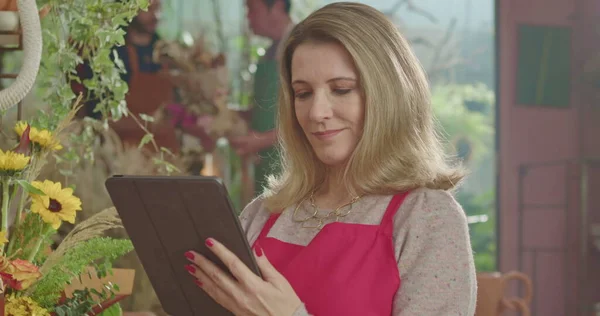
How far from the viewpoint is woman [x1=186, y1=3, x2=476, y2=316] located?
4.13ft

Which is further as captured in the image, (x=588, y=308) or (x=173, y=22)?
(x=588, y=308)

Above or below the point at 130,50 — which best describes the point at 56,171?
below

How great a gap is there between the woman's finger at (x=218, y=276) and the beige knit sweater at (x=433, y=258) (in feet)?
0.33

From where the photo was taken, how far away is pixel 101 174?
2.46 meters

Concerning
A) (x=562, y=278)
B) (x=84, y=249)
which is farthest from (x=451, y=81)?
(x=84, y=249)

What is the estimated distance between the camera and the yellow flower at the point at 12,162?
43.4 inches

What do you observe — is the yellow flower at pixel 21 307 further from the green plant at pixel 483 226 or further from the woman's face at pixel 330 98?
the green plant at pixel 483 226

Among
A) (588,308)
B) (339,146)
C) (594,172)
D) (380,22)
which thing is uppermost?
(380,22)

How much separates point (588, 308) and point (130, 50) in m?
2.63

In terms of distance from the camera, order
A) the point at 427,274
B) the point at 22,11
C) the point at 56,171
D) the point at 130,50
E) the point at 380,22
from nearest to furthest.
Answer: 1. the point at 22,11
2. the point at 427,274
3. the point at 380,22
4. the point at 56,171
5. the point at 130,50

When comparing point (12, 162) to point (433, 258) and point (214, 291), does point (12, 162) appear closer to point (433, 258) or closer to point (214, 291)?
point (214, 291)

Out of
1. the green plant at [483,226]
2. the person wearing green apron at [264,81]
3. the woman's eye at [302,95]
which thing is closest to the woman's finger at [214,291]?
the woman's eye at [302,95]

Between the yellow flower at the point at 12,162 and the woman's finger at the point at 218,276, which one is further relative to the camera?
the woman's finger at the point at 218,276

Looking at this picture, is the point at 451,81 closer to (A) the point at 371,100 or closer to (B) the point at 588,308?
(B) the point at 588,308
